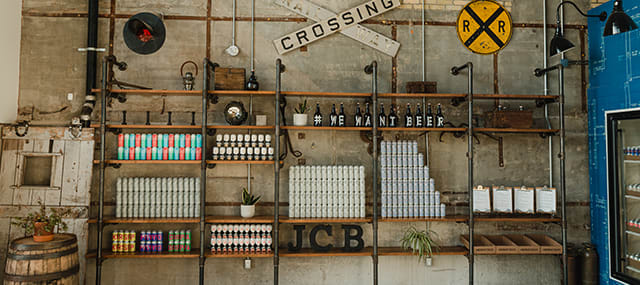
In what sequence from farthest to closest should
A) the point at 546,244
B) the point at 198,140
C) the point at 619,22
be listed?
the point at 546,244 → the point at 198,140 → the point at 619,22

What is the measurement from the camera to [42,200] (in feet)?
14.8

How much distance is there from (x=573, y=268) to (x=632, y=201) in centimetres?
99

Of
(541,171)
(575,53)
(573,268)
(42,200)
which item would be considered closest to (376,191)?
(541,171)

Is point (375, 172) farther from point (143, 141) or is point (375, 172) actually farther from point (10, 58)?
point (10, 58)

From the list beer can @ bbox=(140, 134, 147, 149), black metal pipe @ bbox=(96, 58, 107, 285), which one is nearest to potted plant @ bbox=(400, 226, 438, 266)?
beer can @ bbox=(140, 134, 147, 149)

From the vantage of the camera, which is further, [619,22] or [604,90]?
[604,90]

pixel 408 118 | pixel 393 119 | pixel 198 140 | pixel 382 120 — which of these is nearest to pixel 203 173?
pixel 198 140

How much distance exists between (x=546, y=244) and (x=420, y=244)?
62.2 inches

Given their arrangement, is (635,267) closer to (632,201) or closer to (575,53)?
(632,201)

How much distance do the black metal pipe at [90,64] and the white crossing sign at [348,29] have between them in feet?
7.02

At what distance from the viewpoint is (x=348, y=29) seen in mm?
4844

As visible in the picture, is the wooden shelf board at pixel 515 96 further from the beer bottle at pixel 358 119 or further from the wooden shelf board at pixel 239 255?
the wooden shelf board at pixel 239 255

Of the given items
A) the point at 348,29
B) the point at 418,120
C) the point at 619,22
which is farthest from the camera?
the point at 348,29

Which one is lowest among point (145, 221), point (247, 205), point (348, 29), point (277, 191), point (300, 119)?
point (145, 221)
